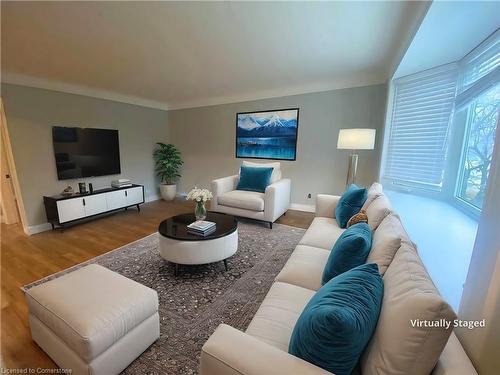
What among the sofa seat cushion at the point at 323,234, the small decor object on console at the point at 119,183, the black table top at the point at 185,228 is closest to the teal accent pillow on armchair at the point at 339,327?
the sofa seat cushion at the point at 323,234

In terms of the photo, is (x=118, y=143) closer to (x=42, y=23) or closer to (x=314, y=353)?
(x=42, y=23)

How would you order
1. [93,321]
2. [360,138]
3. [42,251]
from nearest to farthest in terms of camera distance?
[93,321], [42,251], [360,138]

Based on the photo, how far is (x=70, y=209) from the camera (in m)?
3.30

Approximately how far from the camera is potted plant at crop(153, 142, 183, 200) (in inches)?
201

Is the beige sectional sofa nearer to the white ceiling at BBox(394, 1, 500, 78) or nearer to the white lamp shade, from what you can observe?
the white ceiling at BBox(394, 1, 500, 78)

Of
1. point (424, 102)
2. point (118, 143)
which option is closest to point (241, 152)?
point (118, 143)

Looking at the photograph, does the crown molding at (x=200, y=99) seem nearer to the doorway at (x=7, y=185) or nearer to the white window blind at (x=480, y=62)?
the doorway at (x=7, y=185)

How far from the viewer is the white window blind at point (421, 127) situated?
6.75 ft

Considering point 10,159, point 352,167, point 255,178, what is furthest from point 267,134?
point 10,159

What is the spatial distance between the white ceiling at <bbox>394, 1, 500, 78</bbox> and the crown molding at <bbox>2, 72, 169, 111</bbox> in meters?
4.56

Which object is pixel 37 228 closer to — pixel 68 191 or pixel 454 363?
pixel 68 191

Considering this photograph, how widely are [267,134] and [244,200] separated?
63.2 inches

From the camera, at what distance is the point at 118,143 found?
14.2 ft

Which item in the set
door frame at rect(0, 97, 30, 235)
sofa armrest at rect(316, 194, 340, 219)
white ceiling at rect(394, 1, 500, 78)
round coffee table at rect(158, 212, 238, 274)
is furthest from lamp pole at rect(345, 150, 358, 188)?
door frame at rect(0, 97, 30, 235)
